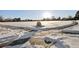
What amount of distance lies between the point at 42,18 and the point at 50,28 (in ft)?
0.51

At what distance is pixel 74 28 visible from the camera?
2.02 metres
